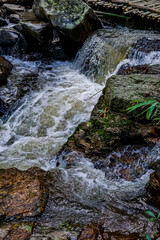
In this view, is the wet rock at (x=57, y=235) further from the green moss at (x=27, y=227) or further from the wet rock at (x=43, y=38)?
the wet rock at (x=43, y=38)

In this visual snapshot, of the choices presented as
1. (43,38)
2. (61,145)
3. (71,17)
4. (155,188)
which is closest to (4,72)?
(43,38)

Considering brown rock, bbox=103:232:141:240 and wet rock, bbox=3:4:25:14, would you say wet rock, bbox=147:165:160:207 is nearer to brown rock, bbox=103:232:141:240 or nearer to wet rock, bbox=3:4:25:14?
brown rock, bbox=103:232:141:240

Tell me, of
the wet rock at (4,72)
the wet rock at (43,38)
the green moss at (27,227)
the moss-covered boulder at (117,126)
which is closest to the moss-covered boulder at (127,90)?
the moss-covered boulder at (117,126)

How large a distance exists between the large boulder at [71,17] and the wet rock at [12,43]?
1295 millimetres

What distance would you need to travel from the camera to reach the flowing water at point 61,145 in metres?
2.23

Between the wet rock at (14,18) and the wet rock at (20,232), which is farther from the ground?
the wet rock at (14,18)

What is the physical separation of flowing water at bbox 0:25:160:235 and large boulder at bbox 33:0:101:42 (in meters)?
0.77

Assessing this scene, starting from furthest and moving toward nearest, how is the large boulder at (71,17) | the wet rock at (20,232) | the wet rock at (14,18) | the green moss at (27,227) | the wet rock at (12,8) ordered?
the wet rock at (12,8)
the wet rock at (14,18)
the large boulder at (71,17)
the green moss at (27,227)
the wet rock at (20,232)

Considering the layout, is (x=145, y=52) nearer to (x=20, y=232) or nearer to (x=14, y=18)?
(x=20, y=232)

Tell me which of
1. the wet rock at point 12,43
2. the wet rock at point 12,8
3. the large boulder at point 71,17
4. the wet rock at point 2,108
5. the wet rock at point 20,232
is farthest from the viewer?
the wet rock at point 12,8

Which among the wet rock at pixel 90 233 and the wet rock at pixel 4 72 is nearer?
the wet rock at pixel 90 233

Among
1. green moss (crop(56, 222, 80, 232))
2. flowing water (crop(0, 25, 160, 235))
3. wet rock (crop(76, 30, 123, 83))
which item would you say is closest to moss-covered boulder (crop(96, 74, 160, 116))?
flowing water (crop(0, 25, 160, 235))

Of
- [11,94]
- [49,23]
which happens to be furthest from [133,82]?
[49,23]

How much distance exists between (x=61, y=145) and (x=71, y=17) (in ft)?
15.8
